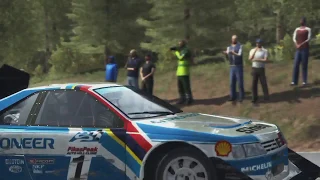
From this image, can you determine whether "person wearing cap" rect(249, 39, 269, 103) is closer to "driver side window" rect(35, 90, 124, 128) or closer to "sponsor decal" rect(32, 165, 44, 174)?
"driver side window" rect(35, 90, 124, 128)

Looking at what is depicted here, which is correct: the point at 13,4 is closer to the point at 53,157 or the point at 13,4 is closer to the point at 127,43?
the point at 127,43

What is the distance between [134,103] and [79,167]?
1.07m

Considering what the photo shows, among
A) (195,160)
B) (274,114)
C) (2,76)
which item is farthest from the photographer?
(274,114)

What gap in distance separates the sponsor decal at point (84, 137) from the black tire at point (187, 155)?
83 cm

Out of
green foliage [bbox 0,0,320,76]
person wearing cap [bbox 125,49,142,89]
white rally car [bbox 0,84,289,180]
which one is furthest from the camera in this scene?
green foliage [bbox 0,0,320,76]

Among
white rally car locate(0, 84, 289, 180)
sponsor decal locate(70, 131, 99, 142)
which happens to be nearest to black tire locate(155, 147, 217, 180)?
white rally car locate(0, 84, 289, 180)

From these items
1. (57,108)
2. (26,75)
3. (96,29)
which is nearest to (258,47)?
(26,75)

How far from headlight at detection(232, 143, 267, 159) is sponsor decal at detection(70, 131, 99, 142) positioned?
5.28ft

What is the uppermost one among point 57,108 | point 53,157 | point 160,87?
point 57,108

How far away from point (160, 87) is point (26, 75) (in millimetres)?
8285

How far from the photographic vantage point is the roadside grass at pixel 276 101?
1173 centimetres

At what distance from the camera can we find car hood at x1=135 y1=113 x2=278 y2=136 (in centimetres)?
613

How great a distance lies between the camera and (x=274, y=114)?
12719 mm

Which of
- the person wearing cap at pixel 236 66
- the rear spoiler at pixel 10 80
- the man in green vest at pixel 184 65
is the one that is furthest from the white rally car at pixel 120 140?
the man in green vest at pixel 184 65
